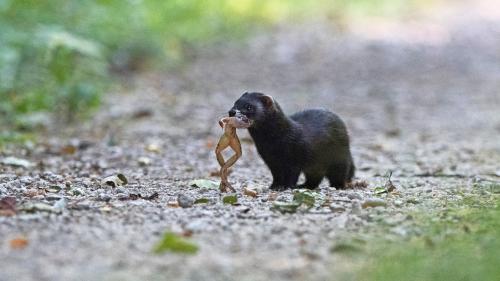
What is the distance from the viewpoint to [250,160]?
8109mm

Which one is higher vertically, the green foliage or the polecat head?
the polecat head

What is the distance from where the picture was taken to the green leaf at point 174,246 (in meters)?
3.98

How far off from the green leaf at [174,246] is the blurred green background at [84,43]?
216 inches

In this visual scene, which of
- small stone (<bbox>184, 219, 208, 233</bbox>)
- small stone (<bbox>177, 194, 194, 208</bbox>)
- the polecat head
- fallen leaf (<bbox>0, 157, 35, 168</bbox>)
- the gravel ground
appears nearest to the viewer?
the gravel ground

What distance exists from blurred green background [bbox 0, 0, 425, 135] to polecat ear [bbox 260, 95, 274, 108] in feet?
12.3

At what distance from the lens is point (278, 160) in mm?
6199

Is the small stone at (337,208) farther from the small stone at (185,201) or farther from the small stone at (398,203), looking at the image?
the small stone at (185,201)

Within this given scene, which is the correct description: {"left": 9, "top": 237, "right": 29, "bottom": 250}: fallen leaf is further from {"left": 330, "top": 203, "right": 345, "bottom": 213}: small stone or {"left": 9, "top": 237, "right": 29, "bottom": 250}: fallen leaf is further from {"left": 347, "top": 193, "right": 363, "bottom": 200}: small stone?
{"left": 347, "top": 193, "right": 363, "bottom": 200}: small stone

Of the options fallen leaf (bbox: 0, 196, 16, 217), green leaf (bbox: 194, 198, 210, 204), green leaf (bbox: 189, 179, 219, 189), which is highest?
green leaf (bbox: 189, 179, 219, 189)

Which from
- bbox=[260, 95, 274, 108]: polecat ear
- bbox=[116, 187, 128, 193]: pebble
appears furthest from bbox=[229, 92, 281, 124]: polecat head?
bbox=[116, 187, 128, 193]: pebble

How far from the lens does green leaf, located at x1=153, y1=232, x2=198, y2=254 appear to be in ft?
13.1

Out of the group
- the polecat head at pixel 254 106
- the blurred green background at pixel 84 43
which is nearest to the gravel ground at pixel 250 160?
the blurred green background at pixel 84 43

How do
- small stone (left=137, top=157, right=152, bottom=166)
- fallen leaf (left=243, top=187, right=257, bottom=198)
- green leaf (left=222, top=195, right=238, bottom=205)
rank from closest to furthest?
green leaf (left=222, top=195, right=238, bottom=205) < fallen leaf (left=243, top=187, right=257, bottom=198) < small stone (left=137, top=157, right=152, bottom=166)

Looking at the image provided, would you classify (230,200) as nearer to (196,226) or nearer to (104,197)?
(104,197)
